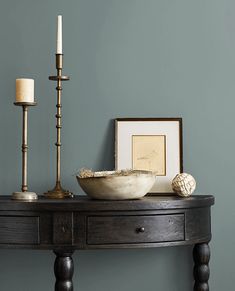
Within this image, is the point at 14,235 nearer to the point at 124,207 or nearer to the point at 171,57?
the point at 124,207

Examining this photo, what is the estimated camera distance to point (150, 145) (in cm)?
243

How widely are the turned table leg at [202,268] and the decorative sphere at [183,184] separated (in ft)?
0.74

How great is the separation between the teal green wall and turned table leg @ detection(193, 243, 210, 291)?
144mm

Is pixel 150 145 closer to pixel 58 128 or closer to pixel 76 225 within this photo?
pixel 58 128

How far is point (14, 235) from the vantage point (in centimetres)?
206

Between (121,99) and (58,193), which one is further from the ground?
(121,99)

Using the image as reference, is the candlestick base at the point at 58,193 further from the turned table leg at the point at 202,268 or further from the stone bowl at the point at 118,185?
the turned table leg at the point at 202,268

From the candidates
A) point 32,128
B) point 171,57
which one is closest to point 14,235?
point 32,128

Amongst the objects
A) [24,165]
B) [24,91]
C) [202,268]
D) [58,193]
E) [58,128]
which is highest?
[24,91]

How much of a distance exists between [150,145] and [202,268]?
0.51m

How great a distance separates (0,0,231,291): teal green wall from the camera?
247 centimetres

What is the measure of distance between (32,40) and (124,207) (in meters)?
0.86

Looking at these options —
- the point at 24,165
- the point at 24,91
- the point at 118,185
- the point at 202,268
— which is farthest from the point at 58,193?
the point at 202,268

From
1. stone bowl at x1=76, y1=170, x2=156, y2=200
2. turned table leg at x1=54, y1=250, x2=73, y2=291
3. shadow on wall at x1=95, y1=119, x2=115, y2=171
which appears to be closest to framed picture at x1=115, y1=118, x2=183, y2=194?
shadow on wall at x1=95, y1=119, x2=115, y2=171
